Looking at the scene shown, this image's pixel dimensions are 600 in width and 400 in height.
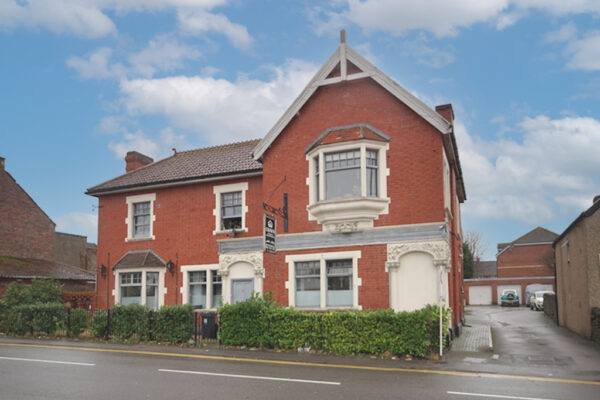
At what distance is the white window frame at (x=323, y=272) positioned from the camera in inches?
741

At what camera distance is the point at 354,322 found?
16.0 metres

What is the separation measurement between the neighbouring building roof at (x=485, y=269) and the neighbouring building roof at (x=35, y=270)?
2398 inches

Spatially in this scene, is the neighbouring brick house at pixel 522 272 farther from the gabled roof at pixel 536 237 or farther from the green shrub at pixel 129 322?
the green shrub at pixel 129 322

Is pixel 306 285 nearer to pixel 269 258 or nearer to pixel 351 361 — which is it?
pixel 269 258

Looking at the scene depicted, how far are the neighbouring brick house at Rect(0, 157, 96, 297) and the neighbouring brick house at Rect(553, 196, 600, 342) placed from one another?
29164mm

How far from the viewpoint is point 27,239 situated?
3762cm

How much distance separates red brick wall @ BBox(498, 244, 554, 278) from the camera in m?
66.4

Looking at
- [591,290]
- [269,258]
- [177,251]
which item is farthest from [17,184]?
[591,290]

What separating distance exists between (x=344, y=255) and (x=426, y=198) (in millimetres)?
3536

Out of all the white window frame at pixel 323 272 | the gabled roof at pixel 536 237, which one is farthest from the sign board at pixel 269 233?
the gabled roof at pixel 536 237

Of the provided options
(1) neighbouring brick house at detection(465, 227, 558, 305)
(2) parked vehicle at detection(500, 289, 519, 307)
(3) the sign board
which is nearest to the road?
(3) the sign board

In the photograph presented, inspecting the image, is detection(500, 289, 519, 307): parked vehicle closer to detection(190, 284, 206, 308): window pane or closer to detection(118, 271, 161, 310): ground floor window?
detection(190, 284, 206, 308): window pane

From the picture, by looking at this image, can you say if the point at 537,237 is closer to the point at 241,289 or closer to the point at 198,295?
the point at 198,295

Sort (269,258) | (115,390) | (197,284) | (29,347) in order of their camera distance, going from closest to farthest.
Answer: (115,390)
(29,347)
(269,258)
(197,284)
